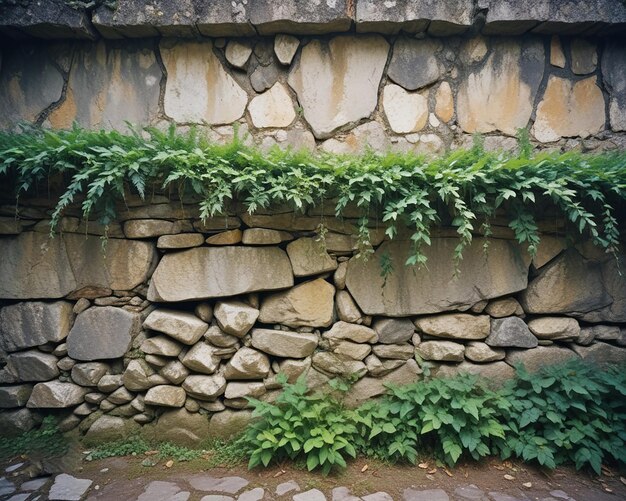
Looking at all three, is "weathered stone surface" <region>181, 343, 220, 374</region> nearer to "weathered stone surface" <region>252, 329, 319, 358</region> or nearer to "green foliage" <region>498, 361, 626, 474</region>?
"weathered stone surface" <region>252, 329, 319, 358</region>

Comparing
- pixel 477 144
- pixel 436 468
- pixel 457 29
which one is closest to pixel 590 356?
pixel 436 468

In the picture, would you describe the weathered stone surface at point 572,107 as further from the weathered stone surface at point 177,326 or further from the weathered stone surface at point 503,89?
the weathered stone surface at point 177,326

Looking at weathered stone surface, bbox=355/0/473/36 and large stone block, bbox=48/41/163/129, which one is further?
large stone block, bbox=48/41/163/129

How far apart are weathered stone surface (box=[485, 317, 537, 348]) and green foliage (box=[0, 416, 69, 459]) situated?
11.9ft

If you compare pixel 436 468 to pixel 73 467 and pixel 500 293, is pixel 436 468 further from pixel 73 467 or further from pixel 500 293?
pixel 73 467

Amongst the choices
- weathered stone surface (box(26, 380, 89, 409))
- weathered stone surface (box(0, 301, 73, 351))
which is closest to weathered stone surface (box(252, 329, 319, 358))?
weathered stone surface (box(26, 380, 89, 409))

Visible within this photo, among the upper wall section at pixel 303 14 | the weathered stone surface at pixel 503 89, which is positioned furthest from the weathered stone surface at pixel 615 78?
the weathered stone surface at pixel 503 89

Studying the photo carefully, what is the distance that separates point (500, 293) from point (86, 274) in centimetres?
349

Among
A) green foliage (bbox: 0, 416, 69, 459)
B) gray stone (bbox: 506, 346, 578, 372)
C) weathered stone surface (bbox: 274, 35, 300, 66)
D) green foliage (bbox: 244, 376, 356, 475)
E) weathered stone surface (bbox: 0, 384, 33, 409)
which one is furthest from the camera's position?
weathered stone surface (bbox: 274, 35, 300, 66)

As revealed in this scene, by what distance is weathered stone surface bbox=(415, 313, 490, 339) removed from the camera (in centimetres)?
265

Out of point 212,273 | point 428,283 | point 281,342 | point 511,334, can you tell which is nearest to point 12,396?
point 212,273

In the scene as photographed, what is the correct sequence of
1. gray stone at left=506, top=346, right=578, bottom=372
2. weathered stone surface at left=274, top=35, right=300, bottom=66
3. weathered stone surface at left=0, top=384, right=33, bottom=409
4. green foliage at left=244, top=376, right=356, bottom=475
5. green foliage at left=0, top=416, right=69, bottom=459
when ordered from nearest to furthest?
green foliage at left=244, top=376, right=356, bottom=475 < green foliage at left=0, top=416, right=69, bottom=459 < weathered stone surface at left=0, top=384, right=33, bottom=409 < gray stone at left=506, top=346, right=578, bottom=372 < weathered stone surface at left=274, top=35, right=300, bottom=66

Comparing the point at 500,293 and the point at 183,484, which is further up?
the point at 500,293

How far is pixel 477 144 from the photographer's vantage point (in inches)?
102
